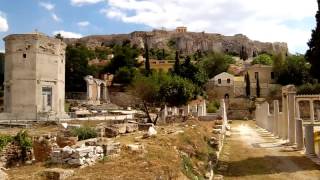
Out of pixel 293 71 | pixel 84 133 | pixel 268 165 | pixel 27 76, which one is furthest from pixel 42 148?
pixel 293 71

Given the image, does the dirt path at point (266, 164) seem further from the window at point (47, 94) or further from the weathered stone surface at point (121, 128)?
the window at point (47, 94)

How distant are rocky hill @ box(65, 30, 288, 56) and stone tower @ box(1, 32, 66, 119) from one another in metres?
112

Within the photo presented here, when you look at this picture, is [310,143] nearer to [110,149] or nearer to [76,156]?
[110,149]

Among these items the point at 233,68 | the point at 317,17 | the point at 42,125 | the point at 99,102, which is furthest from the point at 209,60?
the point at 317,17

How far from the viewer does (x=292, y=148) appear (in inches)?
830

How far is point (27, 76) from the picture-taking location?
135 ft

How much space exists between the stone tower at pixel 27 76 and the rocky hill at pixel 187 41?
112 m

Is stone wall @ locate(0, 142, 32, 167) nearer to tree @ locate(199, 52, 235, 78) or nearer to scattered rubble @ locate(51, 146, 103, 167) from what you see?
scattered rubble @ locate(51, 146, 103, 167)

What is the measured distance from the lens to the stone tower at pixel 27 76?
40.7 m

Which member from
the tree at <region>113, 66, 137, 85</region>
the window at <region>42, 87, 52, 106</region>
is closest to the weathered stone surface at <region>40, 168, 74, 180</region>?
the window at <region>42, 87, 52, 106</region>

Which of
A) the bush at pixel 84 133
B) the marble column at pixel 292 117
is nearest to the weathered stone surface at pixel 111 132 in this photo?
the bush at pixel 84 133

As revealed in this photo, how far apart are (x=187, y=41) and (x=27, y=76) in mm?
119494

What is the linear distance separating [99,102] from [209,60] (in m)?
38.6

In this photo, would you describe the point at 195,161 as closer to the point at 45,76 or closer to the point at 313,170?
the point at 313,170
